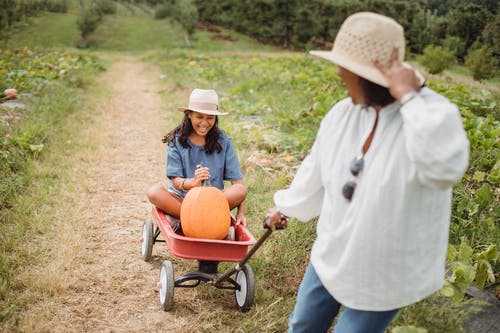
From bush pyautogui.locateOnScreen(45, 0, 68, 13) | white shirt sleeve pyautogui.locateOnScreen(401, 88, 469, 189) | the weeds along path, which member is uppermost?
white shirt sleeve pyautogui.locateOnScreen(401, 88, 469, 189)

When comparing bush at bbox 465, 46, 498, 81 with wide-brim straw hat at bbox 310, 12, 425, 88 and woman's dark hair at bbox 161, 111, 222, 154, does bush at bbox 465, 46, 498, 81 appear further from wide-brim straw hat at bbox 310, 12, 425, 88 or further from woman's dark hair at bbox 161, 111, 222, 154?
wide-brim straw hat at bbox 310, 12, 425, 88

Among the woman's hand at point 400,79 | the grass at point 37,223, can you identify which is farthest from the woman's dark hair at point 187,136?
the woman's hand at point 400,79

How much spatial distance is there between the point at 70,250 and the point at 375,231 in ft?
9.91

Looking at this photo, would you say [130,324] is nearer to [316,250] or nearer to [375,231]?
[316,250]

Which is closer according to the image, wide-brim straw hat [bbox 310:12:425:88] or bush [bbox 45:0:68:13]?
wide-brim straw hat [bbox 310:12:425:88]

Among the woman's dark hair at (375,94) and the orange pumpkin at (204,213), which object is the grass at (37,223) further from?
the woman's dark hair at (375,94)

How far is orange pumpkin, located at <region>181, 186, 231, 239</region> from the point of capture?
10.7 feet

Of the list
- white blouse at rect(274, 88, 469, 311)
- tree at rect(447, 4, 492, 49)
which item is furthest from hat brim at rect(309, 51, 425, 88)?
tree at rect(447, 4, 492, 49)

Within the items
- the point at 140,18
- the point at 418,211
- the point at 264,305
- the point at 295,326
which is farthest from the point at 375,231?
the point at 140,18

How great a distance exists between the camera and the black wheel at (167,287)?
10.5 ft

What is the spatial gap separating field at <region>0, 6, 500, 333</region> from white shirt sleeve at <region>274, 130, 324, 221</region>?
96cm

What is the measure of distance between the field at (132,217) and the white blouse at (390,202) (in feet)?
2.99

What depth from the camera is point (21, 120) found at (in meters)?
7.17

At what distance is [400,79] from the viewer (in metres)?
1.58
